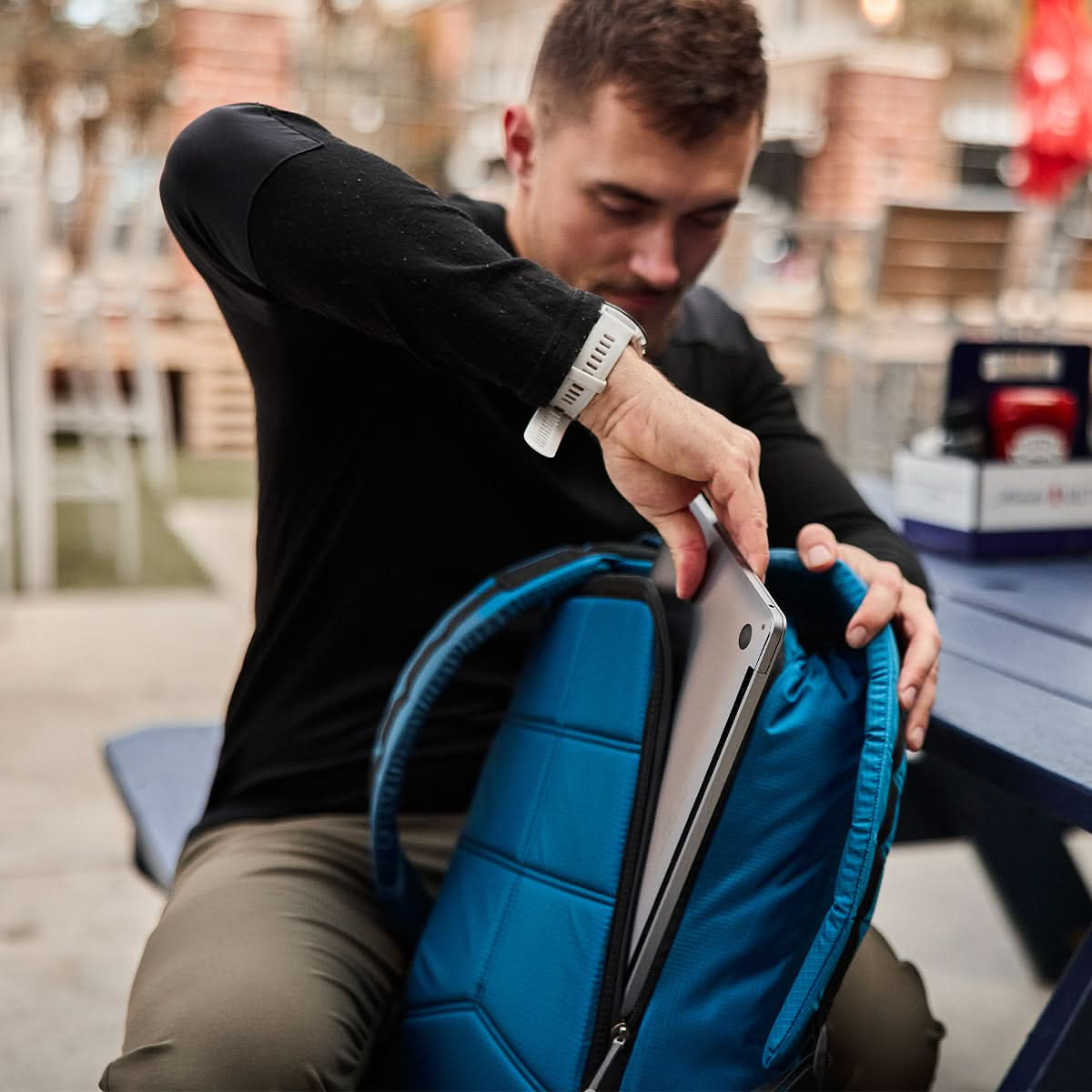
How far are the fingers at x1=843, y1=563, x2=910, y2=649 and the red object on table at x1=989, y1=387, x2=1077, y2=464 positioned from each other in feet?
2.22

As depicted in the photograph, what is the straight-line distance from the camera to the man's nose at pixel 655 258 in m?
1.18

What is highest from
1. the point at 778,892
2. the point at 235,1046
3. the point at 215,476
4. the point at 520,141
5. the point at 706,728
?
the point at 520,141

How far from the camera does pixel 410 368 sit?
1.16 metres

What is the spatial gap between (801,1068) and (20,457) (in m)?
3.31

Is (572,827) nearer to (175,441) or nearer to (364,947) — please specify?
(364,947)

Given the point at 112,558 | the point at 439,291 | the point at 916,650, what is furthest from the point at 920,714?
the point at 112,558

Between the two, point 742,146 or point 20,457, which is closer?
point 742,146

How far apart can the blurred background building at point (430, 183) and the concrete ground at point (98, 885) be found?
73 cm

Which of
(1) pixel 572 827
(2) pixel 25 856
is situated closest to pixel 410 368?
(1) pixel 572 827

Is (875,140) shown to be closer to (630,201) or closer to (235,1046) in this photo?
(630,201)

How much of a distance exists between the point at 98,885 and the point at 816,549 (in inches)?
58.7

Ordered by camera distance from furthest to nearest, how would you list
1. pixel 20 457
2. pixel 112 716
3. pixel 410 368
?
pixel 20 457 < pixel 112 716 < pixel 410 368

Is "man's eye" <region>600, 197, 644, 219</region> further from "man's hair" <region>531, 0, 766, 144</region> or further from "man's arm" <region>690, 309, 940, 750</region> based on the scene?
"man's arm" <region>690, 309, 940, 750</region>

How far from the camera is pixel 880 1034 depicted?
1.09 meters
